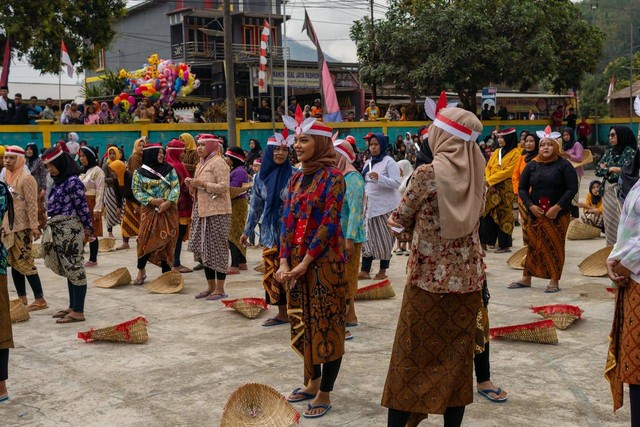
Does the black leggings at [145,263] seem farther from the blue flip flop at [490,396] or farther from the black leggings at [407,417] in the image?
the black leggings at [407,417]

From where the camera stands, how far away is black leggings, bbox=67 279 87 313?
7641 mm

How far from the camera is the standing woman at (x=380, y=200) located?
883 cm

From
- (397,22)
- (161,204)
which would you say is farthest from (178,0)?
(161,204)

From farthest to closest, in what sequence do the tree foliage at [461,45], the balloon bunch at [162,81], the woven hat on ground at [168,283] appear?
the tree foliage at [461,45] < the balloon bunch at [162,81] < the woven hat on ground at [168,283]

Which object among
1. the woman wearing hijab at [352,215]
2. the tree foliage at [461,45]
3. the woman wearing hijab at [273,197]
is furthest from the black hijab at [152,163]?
the tree foliage at [461,45]

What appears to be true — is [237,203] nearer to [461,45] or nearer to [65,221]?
[65,221]

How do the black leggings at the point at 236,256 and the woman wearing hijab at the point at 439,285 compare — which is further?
the black leggings at the point at 236,256

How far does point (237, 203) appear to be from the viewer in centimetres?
1017

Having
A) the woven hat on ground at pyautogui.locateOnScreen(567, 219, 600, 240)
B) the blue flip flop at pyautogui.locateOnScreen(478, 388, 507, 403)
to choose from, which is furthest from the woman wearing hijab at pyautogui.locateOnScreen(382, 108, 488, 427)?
the woven hat on ground at pyautogui.locateOnScreen(567, 219, 600, 240)

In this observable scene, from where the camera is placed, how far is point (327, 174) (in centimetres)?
489

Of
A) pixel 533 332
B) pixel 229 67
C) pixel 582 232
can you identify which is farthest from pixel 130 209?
pixel 229 67

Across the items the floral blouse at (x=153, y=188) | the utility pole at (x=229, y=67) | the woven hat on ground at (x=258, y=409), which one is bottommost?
the woven hat on ground at (x=258, y=409)

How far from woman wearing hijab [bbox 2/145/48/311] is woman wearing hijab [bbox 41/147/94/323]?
218 mm

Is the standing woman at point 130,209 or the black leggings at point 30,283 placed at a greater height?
the standing woman at point 130,209
